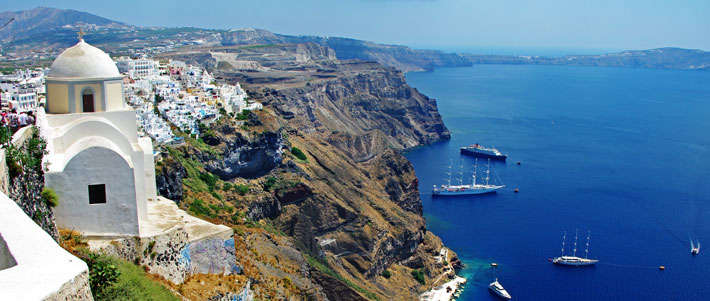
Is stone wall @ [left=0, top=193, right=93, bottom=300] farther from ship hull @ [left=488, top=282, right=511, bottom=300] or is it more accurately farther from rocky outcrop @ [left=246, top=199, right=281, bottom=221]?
ship hull @ [left=488, top=282, right=511, bottom=300]

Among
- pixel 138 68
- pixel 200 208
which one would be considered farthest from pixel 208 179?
pixel 138 68

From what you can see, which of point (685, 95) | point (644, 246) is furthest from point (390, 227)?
point (685, 95)

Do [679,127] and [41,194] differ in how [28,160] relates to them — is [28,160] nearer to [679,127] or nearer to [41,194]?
[41,194]

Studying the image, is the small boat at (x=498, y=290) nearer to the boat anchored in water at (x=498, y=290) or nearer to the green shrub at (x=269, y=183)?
the boat anchored in water at (x=498, y=290)

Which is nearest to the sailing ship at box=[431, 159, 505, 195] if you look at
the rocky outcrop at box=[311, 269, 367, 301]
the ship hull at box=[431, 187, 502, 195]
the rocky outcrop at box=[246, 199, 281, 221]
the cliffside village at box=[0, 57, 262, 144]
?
the ship hull at box=[431, 187, 502, 195]

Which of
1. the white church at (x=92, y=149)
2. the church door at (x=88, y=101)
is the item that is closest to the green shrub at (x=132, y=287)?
the white church at (x=92, y=149)
